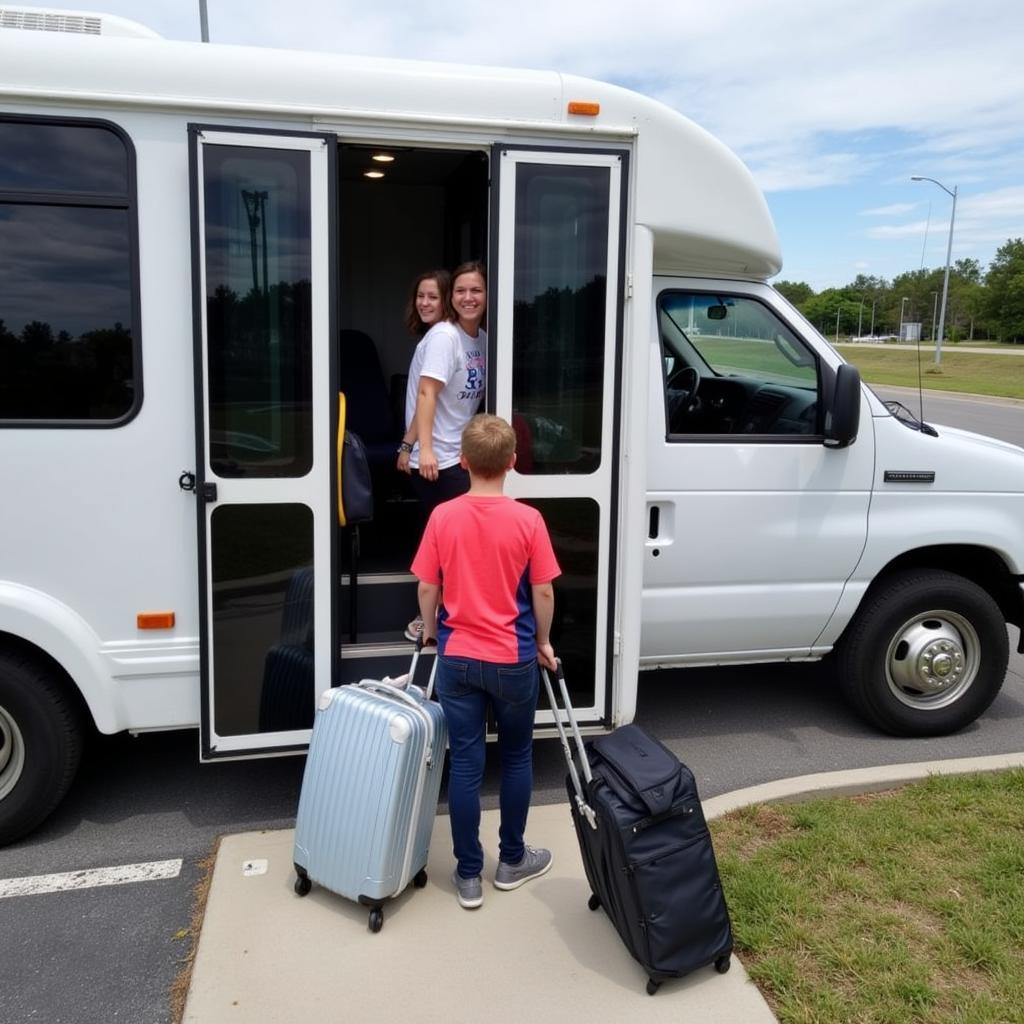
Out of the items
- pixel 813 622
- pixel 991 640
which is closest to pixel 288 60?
pixel 813 622

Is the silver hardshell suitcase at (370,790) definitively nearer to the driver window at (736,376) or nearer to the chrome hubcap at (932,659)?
the driver window at (736,376)

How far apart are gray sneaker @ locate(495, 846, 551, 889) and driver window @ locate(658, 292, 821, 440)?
174 cm

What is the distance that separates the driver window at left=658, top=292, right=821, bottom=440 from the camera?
168 inches

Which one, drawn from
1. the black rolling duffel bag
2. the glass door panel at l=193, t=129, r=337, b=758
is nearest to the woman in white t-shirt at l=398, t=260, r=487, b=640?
the glass door panel at l=193, t=129, r=337, b=758

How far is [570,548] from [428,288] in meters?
1.21

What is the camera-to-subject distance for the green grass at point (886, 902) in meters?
2.75

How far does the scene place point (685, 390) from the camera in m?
4.41

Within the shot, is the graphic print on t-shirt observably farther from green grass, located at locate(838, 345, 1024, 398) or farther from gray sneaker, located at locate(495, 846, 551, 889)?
green grass, located at locate(838, 345, 1024, 398)

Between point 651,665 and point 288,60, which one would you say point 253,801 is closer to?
point 651,665

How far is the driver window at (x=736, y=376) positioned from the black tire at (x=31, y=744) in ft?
8.37

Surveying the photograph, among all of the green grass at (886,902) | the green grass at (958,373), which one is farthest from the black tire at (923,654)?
the green grass at (958,373)

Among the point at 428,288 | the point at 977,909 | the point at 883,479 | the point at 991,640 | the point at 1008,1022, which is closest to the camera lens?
the point at 1008,1022

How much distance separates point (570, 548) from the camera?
12.4ft

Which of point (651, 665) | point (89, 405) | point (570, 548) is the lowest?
point (651, 665)
